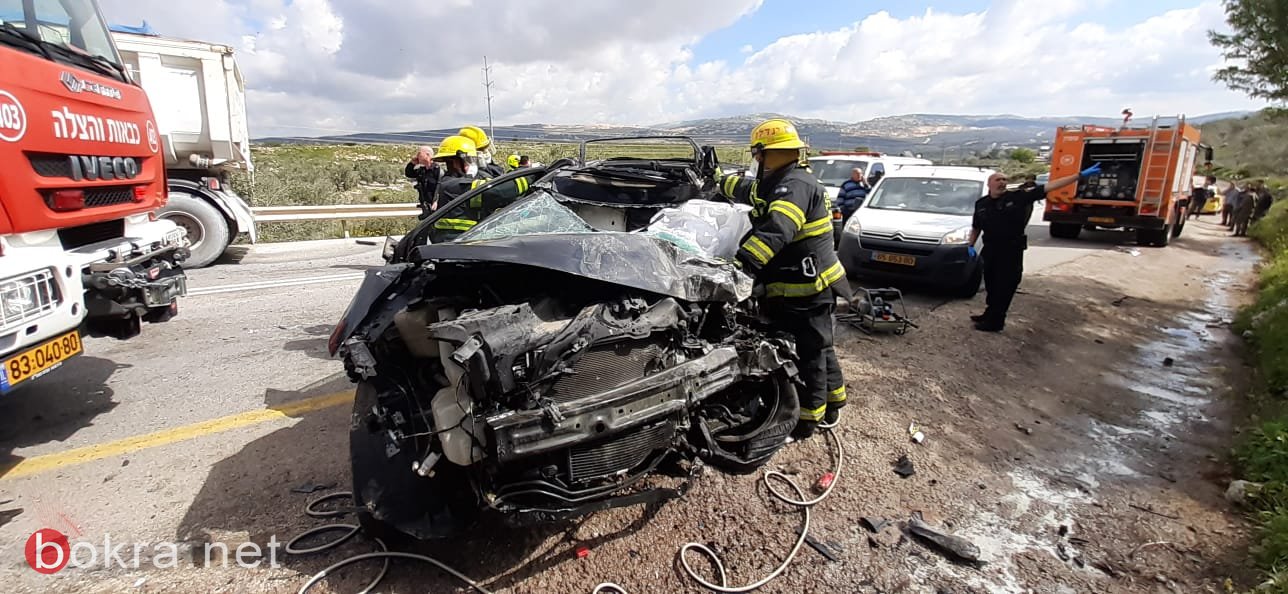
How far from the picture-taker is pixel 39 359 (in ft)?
8.94

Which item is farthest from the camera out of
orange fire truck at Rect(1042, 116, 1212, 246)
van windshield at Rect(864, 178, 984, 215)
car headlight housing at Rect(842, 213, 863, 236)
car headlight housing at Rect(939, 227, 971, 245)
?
orange fire truck at Rect(1042, 116, 1212, 246)

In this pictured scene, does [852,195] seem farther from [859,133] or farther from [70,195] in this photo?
[859,133]

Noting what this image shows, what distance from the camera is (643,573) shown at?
2.43 m

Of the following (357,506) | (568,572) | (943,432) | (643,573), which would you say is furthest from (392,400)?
(943,432)

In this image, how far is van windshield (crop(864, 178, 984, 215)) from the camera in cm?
775

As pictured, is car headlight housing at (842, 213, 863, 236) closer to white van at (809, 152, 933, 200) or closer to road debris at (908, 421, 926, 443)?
white van at (809, 152, 933, 200)

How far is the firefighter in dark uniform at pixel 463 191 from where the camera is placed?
12.1ft

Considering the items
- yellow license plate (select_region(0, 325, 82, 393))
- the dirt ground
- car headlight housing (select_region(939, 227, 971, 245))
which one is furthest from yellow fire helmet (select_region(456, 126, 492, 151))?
car headlight housing (select_region(939, 227, 971, 245))

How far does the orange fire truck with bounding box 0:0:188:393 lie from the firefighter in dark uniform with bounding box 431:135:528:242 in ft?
5.55

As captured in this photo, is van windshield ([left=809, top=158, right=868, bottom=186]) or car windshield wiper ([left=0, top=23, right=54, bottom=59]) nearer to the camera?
→ car windshield wiper ([left=0, top=23, right=54, bottom=59])

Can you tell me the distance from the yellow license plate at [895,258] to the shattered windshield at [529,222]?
5228mm

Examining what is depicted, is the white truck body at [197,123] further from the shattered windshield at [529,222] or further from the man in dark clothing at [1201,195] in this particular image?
the man in dark clothing at [1201,195]

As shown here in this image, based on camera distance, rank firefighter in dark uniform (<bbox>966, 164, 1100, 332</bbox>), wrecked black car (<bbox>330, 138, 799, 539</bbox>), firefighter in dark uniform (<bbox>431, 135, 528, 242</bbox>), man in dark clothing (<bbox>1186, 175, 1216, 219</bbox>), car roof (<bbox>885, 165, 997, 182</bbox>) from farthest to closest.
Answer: man in dark clothing (<bbox>1186, 175, 1216, 219</bbox>)
car roof (<bbox>885, 165, 997, 182</bbox>)
firefighter in dark uniform (<bbox>966, 164, 1100, 332</bbox>)
firefighter in dark uniform (<bbox>431, 135, 528, 242</bbox>)
wrecked black car (<bbox>330, 138, 799, 539</bbox>)

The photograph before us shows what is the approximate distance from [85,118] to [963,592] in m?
4.80
